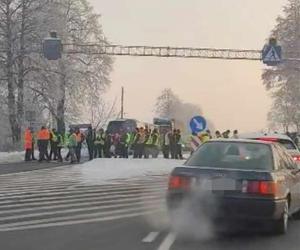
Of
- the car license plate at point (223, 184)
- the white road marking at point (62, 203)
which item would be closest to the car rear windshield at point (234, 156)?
the car license plate at point (223, 184)

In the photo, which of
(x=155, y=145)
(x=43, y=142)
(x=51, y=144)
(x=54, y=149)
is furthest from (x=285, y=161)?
(x=155, y=145)

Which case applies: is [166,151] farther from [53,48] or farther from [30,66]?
[30,66]

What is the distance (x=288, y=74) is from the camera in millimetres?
66375

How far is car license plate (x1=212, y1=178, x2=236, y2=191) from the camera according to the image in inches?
396

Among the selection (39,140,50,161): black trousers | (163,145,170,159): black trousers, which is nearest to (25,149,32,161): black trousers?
(39,140,50,161): black trousers

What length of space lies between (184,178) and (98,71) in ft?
165

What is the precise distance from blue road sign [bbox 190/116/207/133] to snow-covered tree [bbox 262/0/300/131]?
1465 inches

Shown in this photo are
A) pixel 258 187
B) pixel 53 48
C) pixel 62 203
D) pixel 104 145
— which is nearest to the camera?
pixel 258 187

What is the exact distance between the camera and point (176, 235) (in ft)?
34.2

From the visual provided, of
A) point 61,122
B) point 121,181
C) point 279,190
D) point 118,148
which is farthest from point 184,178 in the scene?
point 61,122

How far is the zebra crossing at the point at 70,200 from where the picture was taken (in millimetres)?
12531

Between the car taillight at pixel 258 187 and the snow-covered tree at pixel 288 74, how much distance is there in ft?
177

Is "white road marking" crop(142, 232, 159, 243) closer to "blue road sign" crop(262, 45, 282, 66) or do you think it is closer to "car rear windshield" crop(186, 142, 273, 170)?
"car rear windshield" crop(186, 142, 273, 170)

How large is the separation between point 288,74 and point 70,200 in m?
52.8
